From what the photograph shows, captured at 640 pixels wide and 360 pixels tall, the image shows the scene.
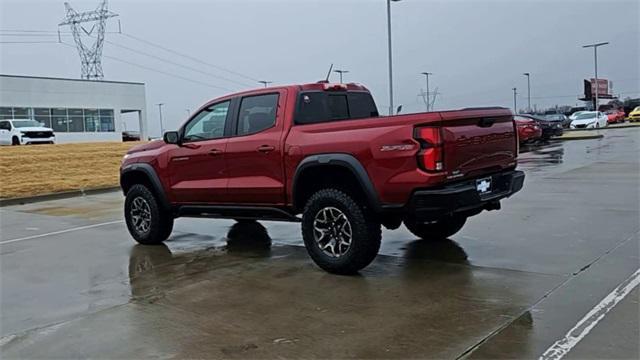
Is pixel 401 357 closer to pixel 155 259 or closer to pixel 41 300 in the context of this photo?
pixel 41 300

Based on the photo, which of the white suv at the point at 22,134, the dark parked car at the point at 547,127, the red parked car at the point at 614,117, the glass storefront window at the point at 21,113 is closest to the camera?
the dark parked car at the point at 547,127

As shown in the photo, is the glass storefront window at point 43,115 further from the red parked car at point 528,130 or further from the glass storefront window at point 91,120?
the red parked car at point 528,130

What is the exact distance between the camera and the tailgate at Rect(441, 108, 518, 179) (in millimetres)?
5625

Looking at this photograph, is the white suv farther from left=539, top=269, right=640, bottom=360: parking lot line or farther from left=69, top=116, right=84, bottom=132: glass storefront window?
left=539, top=269, right=640, bottom=360: parking lot line

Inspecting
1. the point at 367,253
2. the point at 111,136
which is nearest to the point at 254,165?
the point at 367,253

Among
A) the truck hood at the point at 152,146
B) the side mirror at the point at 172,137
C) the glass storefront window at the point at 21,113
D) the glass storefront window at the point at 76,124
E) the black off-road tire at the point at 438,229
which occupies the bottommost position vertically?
the black off-road tire at the point at 438,229

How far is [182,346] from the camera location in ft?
14.3

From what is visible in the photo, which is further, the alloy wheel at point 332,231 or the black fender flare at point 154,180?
the black fender flare at point 154,180

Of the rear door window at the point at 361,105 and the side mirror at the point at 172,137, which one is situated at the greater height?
the rear door window at the point at 361,105

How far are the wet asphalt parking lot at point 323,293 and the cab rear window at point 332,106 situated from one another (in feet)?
5.47

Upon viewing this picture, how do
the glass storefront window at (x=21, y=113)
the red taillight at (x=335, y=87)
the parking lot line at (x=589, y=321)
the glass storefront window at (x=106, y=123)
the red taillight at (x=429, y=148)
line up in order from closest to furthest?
the parking lot line at (x=589, y=321) < the red taillight at (x=429, y=148) < the red taillight at (x=335, y=87) < the glass storefront window at (x=21, y=113) < the glass storefront window at (x=106, y=123)

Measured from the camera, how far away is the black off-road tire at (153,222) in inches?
323

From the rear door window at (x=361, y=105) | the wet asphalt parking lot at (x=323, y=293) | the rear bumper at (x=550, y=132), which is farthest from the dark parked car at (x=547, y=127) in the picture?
the rear door window at (x=361, y=105)

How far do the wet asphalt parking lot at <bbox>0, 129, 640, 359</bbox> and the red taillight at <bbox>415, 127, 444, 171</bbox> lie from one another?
1.15 meters
